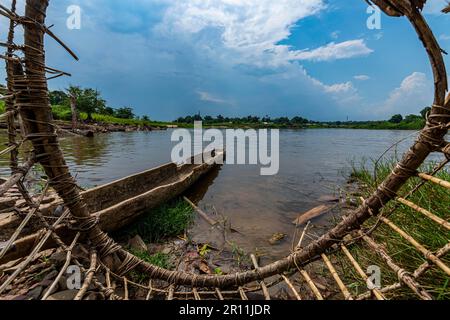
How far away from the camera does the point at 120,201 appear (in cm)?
427

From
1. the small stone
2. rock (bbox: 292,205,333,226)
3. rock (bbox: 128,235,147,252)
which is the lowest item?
rock (bbox: 292,205,333,226)

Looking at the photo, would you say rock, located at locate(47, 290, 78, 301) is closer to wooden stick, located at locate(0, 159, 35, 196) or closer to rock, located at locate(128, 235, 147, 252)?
wooden stick, located at locate(0, 159, 35, 196)

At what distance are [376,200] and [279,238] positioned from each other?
2287 millimetres

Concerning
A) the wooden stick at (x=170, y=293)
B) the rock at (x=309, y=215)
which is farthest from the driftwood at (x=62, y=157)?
the rock at (x=309, y=215)

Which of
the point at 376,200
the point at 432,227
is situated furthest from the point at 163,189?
the point at 432,227

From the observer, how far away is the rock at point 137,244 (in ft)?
10.2

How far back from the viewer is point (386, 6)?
4.57 feet

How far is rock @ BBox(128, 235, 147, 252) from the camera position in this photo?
3106mm

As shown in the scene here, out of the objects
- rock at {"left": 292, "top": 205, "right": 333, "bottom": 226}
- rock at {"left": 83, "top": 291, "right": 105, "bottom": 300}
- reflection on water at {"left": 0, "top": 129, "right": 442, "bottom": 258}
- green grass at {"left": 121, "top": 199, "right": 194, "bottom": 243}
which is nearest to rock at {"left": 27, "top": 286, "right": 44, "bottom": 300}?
rock at {"left": 83, "top": 291, "right": 105, "bottom": 300}

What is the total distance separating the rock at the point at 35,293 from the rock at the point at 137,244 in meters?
1.16

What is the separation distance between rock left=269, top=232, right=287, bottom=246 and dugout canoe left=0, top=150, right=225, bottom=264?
78.7 inches

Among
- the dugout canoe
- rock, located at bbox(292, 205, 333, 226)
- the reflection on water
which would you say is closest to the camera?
the dugout canoe

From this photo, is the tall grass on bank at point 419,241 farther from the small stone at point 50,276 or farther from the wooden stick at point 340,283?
the small stone at point 50,276

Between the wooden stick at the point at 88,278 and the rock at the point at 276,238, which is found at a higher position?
the wooden stick at the point at 88,278
